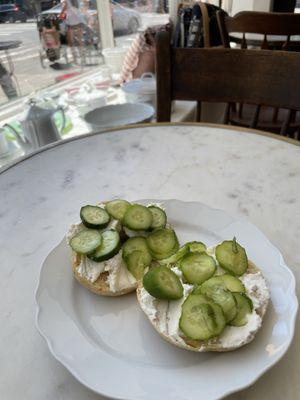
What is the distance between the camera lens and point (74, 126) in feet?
5.41

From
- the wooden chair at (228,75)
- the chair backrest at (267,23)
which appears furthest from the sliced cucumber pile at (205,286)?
the chair backrest at (267,23)

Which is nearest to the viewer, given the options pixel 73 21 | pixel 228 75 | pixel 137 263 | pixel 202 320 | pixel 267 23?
pixel 202 320

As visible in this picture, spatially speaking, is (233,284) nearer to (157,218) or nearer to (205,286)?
(205,286)

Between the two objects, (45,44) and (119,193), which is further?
(45,44)

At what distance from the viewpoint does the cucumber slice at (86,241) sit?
1.62ft

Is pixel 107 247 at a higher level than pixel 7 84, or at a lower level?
higher

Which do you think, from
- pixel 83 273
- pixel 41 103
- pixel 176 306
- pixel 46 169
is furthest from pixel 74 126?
pixel 176 306

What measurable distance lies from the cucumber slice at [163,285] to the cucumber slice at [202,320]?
30 mm

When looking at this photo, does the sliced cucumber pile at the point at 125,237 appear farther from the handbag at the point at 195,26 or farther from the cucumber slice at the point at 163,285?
the handbag at the point at 195,26

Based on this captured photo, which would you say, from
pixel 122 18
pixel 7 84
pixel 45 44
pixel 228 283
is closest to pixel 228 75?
pixel 228 283

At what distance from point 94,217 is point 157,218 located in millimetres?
97

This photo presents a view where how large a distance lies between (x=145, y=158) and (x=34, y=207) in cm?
29

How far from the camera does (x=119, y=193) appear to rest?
0.73 metres

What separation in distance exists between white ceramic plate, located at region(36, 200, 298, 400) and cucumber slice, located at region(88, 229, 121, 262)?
0.19 ft
